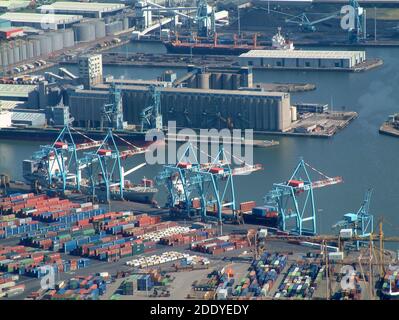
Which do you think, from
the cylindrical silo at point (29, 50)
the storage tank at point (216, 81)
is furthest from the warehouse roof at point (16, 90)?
the cylindrical silo at point (29, 50)

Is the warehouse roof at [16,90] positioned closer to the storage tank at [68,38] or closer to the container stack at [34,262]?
the storage tank at [68,38]

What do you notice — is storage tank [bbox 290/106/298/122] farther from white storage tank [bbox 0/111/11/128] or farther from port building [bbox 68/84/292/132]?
white storage tank [bbox 0/111/11/128]

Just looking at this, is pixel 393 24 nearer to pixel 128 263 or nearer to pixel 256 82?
pixel 256 82

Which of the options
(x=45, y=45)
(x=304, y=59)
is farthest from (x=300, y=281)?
(x=45, y=45)

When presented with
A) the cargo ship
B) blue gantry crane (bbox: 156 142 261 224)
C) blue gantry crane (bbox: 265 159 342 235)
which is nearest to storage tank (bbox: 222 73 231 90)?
the cargo ship

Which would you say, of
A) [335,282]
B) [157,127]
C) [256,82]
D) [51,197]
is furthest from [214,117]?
[335,282]

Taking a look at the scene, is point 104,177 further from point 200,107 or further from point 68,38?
point 68,38
